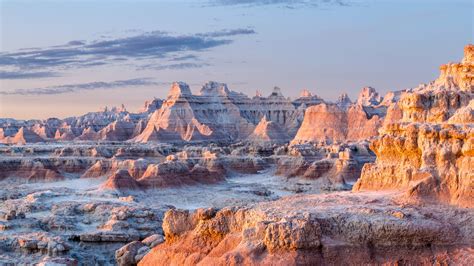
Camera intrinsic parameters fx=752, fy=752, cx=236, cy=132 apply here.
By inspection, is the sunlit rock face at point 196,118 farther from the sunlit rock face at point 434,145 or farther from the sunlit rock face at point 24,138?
the sunlit rock face at point 434,145

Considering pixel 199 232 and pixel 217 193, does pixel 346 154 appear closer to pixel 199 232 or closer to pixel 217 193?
pixel 217 193

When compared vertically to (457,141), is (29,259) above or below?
below

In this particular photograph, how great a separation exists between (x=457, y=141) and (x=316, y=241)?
4.23m

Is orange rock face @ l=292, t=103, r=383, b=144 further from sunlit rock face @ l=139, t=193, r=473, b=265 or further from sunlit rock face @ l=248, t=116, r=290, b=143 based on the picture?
sunlit rock face @ l=139, t=193, r=473, b=265

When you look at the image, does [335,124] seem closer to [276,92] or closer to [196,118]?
[196,118]

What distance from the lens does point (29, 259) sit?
2961 centimetres

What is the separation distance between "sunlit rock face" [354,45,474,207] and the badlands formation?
0.03 metres

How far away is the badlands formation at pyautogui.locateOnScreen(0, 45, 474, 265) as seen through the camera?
14320 millimetres

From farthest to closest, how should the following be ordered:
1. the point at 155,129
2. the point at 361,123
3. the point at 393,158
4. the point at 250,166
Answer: the point at 155,129, the point at 361,123, the point at 250,166, the point at 393,158

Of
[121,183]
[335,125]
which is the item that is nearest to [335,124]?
[335,125]

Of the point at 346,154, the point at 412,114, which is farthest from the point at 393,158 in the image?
the point at 346,154

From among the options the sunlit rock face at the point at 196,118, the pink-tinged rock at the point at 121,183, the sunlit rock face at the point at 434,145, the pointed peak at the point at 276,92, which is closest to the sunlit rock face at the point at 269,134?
the sunlit rock face at the point at 196,118

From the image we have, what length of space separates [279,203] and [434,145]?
3.66 metres

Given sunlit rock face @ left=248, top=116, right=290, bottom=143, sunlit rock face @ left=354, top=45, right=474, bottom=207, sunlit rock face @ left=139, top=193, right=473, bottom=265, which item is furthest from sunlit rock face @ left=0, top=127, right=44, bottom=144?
sunlit rock face @ left=139, top=193, right=473, bottom=265
